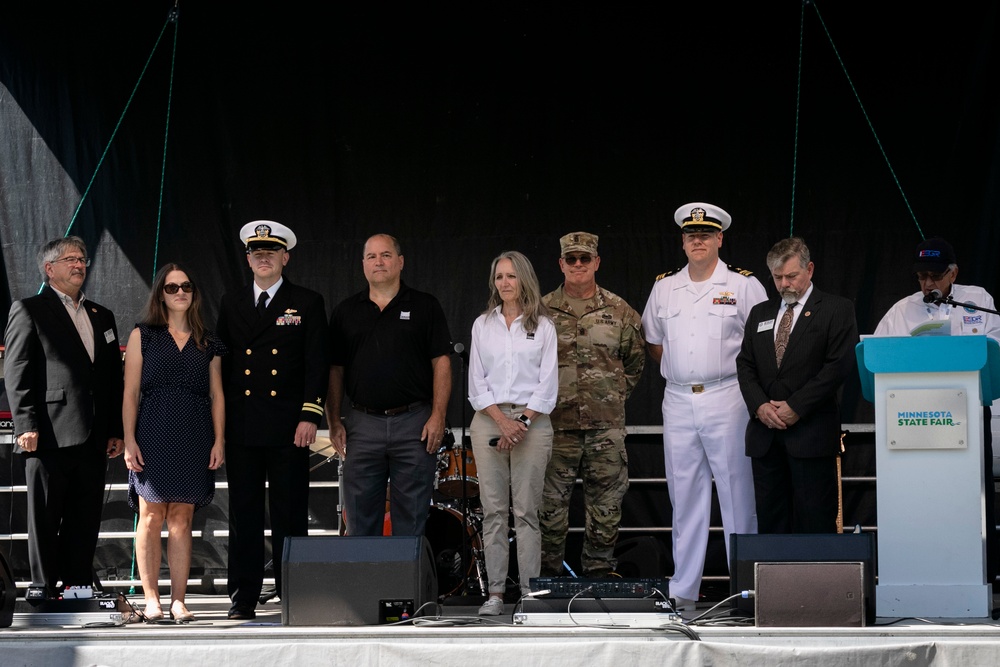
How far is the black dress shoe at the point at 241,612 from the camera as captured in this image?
5.11 meters

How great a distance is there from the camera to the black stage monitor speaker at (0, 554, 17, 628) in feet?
14.5

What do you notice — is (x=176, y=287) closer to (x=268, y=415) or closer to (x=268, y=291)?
(x=268, y=291)

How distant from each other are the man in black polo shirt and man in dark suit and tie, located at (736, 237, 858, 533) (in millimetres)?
1357

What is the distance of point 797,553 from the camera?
4203mm

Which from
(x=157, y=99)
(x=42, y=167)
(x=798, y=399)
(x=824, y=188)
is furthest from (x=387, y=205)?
(x=798, y=399)

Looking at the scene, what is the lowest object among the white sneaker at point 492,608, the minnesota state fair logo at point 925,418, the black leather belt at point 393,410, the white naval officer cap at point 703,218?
the white sneaker at point 492,608

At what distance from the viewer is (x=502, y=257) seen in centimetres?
536

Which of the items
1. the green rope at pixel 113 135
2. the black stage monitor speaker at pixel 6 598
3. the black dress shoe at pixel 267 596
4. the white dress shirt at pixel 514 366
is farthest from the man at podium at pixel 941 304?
the green rope at pixel 113 135

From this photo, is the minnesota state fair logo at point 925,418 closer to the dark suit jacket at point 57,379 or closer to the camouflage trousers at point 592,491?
the camouflage trousers at point 592,491

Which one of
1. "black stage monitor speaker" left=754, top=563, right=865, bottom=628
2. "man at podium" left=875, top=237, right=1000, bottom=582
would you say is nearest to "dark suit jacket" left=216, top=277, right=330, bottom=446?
"black stage monitor speaker" left=754, top=563, right=865, bottom=628

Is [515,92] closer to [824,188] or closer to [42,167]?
[824,188]

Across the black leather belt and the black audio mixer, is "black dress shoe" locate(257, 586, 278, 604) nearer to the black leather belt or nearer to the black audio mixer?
the black leather belt

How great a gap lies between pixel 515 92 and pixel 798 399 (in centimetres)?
266

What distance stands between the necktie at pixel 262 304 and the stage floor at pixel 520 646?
5.39 ft
